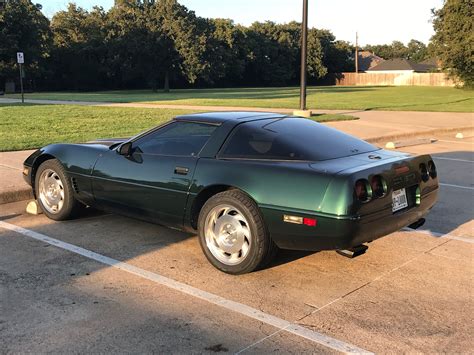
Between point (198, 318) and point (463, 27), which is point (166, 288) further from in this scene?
point (463, 27)

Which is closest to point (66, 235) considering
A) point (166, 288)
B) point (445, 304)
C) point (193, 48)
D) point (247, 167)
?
point (166, 288)

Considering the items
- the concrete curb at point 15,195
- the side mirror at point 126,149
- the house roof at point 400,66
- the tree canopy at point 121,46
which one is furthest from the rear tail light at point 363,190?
the house roof at point 400,66

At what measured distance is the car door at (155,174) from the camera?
4645 millimetres

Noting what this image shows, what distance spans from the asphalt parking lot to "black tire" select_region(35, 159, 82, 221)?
176 mm

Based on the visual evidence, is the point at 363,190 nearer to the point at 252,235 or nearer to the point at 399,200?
the point at 399,200

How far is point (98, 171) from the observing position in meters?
5.27

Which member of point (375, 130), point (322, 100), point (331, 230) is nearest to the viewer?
point (331, 230)

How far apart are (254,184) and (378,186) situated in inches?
38.6

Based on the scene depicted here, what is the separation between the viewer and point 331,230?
3.78 meters

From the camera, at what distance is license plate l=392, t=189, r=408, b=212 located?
163 inches

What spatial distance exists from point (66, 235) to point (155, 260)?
4.07 feet

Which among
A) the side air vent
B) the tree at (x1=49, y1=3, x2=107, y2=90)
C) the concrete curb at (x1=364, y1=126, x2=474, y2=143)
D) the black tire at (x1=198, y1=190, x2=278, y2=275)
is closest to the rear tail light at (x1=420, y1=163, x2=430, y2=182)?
the black tire at (x1=198, y1=190, x2=278, y2=275)

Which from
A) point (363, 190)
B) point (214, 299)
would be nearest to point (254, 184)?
point (363, 190)

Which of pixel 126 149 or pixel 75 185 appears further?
pixel 75 185
